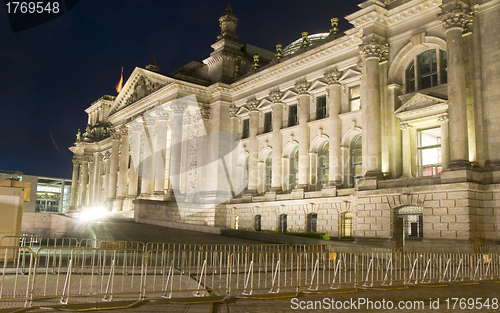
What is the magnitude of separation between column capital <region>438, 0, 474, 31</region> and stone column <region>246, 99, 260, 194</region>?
70.3 ft

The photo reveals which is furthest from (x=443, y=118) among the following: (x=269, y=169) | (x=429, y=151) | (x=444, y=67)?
(x=269, y=169)

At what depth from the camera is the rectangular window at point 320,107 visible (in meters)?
38.3

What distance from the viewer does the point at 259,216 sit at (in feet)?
137

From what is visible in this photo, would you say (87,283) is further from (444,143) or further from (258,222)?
(258,222)

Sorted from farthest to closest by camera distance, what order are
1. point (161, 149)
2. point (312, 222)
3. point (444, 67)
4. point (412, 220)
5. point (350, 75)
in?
1. point (161, 149)
2. point (312, 222)
3. point (350, 75)
4. point (444, 67)
5. point (412, 220)

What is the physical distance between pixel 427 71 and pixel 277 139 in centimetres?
1552

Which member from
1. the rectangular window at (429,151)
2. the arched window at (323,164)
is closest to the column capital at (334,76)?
the arched window at (323,164)

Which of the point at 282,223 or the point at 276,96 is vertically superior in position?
the point at 276,96

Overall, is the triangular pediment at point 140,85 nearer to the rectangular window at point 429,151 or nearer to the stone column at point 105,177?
the stone column at point 105,177

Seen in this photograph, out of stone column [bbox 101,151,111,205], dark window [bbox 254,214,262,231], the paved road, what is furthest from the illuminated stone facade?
stone column [bbox 101,151,111,205]

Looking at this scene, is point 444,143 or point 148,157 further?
point 148,157

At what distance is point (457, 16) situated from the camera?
25688 mm

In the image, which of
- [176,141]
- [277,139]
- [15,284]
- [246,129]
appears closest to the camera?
[15,284]

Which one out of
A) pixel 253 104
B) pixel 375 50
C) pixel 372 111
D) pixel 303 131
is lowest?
pixel 372 111
